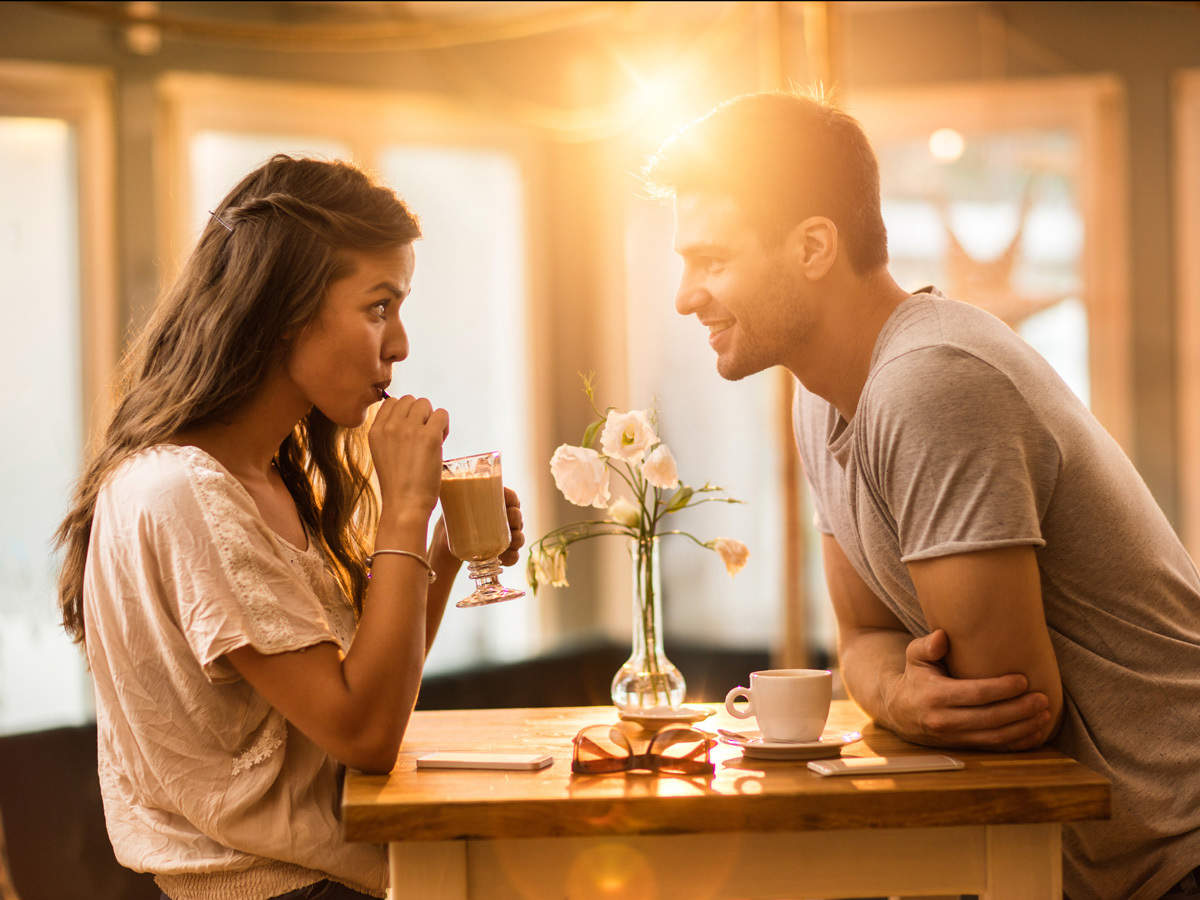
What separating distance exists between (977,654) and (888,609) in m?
0.36

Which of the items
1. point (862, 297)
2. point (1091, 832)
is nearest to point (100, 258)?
point (862, 297)

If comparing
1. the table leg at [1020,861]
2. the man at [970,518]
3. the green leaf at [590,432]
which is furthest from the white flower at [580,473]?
the table leg at [1020,861]

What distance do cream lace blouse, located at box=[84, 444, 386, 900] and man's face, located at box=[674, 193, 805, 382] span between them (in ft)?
2.12

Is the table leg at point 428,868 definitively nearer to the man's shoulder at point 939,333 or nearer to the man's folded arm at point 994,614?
the man's folded arm at point 994,614

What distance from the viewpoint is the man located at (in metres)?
1.28

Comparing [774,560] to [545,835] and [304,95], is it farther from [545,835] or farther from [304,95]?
[545,835]

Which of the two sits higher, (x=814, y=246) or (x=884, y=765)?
(x=814, y=246)

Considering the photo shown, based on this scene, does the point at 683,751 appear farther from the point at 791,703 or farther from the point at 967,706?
the point at 967,706

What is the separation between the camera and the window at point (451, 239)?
12.7 ft

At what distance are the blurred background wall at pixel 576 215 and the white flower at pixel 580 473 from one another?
1938 millimetres

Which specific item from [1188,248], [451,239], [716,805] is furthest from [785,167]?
[1188,248]

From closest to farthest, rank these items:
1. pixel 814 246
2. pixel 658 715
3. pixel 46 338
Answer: pixel 658 715 < pixel 814 246 < pixel 46 338

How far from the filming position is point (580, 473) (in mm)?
1497

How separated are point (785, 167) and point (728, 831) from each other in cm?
87
